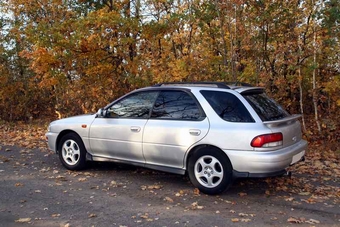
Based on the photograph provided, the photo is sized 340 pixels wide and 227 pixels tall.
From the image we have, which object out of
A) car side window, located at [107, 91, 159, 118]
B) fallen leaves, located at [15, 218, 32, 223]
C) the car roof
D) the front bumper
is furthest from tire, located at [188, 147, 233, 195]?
the front bumper

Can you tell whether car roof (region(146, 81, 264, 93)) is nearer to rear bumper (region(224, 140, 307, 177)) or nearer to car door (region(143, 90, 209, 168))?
car door (region(143, 90, 209, 168))

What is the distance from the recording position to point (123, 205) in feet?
16.8

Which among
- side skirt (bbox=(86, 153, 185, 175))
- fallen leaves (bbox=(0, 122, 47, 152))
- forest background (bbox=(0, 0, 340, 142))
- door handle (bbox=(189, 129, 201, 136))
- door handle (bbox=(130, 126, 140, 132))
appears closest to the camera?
door handle (bbox=(189, 129, 201, 136))

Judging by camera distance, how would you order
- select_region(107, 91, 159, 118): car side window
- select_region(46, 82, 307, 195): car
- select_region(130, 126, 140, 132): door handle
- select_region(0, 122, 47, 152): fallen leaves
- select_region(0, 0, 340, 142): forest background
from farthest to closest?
select_region(0, 122, 47, 152): fallen leaves → select_region(0, 0, 340, 142): forest background → select_region(107, 91, 159, 118): car side window → select_region(130, 126, 140, 132): door handle → select_region(46, 82, 307, 195): car

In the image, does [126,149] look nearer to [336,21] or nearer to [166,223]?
[166,223]

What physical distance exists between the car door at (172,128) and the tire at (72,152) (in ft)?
4.84

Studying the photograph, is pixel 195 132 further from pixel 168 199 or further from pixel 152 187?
pixel 152 187

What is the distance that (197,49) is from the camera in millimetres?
11281

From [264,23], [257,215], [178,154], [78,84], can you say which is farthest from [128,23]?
[257,215]

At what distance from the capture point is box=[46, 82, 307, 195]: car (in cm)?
524

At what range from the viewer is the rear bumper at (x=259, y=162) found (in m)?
5.14

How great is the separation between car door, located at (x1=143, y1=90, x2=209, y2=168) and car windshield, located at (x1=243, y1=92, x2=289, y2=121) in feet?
2.42

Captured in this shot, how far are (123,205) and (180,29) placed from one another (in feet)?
24.8

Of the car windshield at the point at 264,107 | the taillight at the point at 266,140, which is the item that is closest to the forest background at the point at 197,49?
the car windshield at the point at 264,107
